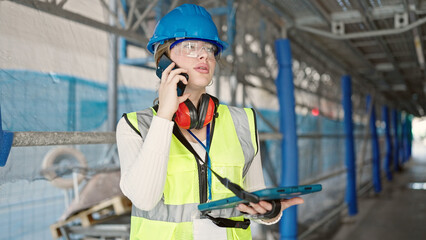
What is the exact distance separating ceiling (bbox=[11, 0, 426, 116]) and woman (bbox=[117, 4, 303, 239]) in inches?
43.7

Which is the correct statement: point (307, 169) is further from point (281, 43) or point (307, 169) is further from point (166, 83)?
point (166, 83)

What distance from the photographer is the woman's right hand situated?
59.4 inches

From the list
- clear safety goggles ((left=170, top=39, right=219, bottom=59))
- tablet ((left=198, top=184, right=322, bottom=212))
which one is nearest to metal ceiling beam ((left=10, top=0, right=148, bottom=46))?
clear safety goggles ((left=170, top=39, right=219, bottom=59))

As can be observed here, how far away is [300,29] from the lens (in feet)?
20.4

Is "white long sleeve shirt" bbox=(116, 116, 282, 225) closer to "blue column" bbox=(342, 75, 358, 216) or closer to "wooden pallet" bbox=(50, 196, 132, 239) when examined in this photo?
"wooden pallet" bbox=(50, 196, 132, 239)

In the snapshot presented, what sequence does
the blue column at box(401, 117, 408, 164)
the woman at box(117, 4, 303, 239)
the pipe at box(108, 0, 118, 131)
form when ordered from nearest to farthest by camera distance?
the woman at box(117, 4, 303, 239)
the pipe at box(108, 0, 118, 131)
the blue column at box(401, 117, 408, 164)

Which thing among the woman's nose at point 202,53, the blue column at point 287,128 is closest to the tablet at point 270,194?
the woman's nose at point 202,53

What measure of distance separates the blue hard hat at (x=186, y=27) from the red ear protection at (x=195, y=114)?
27cm

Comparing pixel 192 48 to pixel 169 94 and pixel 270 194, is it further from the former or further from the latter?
pixel 270 194

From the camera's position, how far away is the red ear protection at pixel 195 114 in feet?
5.54

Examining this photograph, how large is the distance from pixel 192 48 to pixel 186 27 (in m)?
0.09

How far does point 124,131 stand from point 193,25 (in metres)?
0.55

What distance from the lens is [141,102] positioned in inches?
134

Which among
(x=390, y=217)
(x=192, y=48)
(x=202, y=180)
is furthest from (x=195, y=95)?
(x=390, y=217)
